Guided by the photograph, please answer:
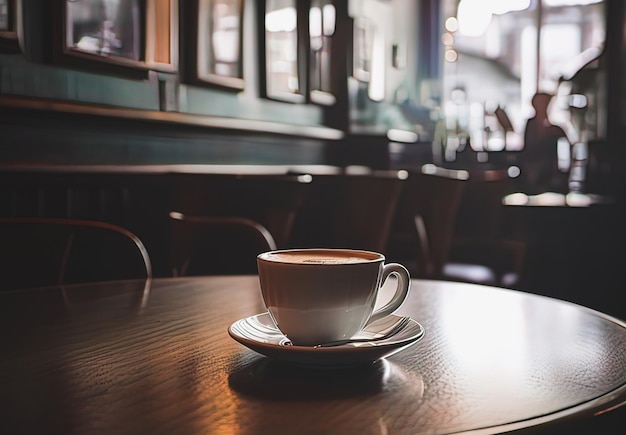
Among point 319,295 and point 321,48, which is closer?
point 319,295

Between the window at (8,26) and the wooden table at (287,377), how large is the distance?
1.66 meters

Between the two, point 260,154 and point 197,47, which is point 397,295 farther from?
point 260,154

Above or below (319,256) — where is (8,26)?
above

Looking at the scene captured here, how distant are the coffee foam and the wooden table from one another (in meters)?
0.10

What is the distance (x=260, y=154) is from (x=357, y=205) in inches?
48.8

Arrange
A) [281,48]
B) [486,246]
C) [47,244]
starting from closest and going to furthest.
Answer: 1. [47,244]
2. [486,246]
3. [281,48]

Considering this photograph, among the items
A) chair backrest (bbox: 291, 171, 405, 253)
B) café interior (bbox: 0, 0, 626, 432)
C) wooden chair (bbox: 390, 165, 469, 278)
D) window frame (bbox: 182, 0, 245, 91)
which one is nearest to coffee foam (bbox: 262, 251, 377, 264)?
café interior (bbox: 0, 0, 626, 432)

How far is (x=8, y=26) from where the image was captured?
7.71 ft

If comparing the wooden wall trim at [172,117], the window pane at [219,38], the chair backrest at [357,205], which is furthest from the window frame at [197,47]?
the chair backrest at [357,205]

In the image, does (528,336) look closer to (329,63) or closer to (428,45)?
(329,63)

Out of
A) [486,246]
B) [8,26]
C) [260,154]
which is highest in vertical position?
[8,26]

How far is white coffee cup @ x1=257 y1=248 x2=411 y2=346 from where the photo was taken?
2.13ft

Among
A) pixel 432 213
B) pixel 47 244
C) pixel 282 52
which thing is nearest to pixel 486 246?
pixel 432 213

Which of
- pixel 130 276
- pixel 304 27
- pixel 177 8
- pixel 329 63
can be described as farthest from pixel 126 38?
pixel 329 63
